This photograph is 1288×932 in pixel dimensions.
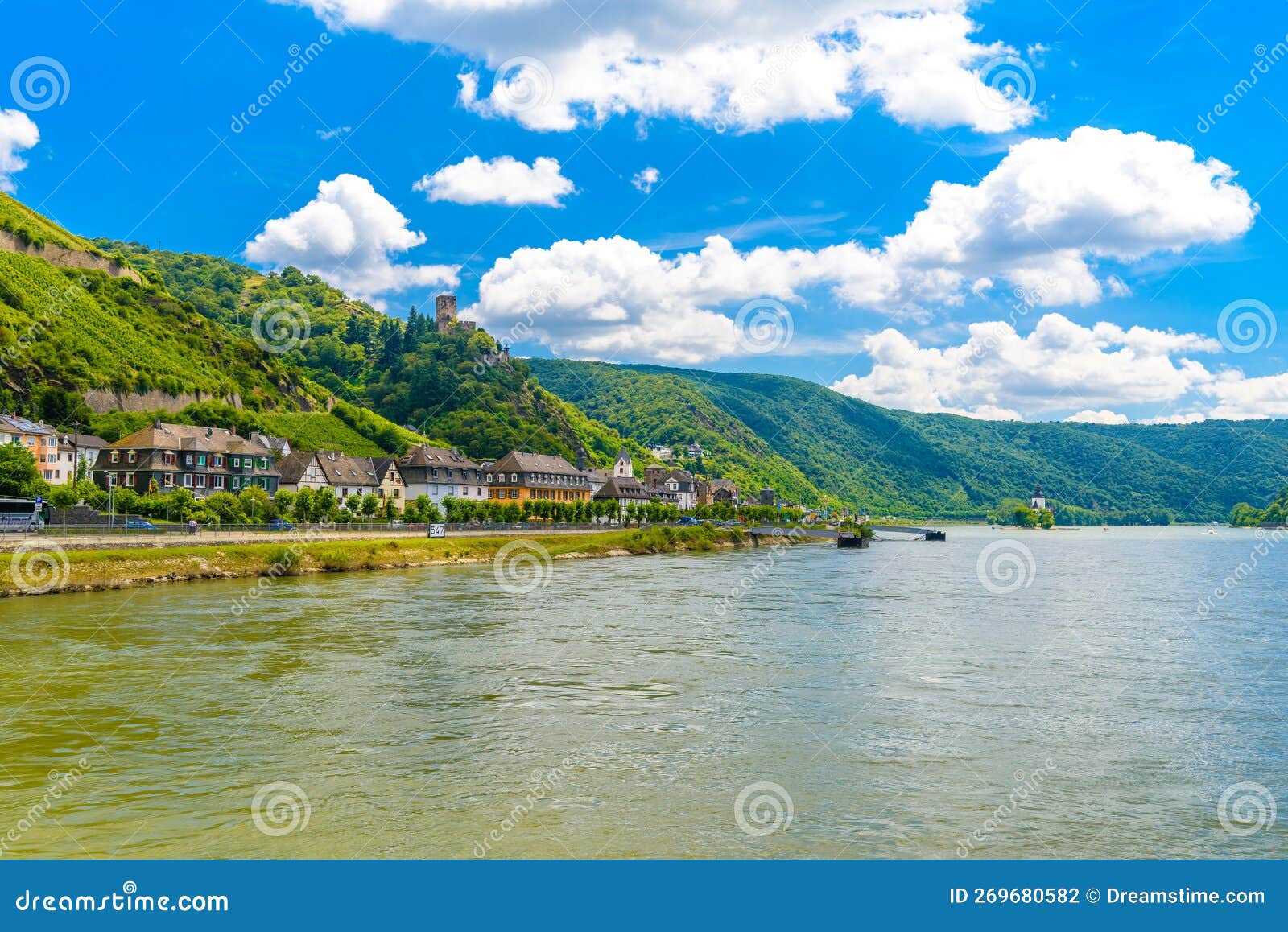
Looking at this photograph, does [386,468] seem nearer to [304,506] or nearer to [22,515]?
[304,506]

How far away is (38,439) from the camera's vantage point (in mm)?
98062

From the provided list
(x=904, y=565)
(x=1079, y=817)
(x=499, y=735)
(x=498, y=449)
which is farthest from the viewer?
(x=498, y=449)

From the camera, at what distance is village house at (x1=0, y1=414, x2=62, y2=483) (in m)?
93.7

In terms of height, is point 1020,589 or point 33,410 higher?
point 33,410

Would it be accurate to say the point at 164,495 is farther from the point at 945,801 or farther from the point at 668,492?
the point at 668,492

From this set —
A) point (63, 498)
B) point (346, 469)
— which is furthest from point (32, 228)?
point (63, 498)

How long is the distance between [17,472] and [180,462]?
2971 cm

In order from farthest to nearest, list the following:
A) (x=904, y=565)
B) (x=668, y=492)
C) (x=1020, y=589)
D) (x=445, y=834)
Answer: (x=668, y=492) → (x=904, y=565) → (x=1020, y=589) → (x=445, y=834)

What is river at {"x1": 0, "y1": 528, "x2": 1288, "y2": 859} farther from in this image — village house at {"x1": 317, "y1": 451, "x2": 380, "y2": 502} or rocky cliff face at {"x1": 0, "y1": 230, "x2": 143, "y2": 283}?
rocky cliff face at {"x1": 0, "y1": 230, "x2": 143, "y2": 283}

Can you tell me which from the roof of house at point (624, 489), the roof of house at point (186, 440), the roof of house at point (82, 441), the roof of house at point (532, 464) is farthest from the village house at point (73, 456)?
the roof of house at point (624, 489)

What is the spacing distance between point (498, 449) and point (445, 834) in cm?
16565

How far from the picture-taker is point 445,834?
49.4 ft

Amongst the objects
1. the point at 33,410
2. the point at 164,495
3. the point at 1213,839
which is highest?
the point at 33,410

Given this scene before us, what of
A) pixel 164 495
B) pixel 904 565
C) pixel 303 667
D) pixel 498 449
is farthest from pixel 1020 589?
pixel 498 449
